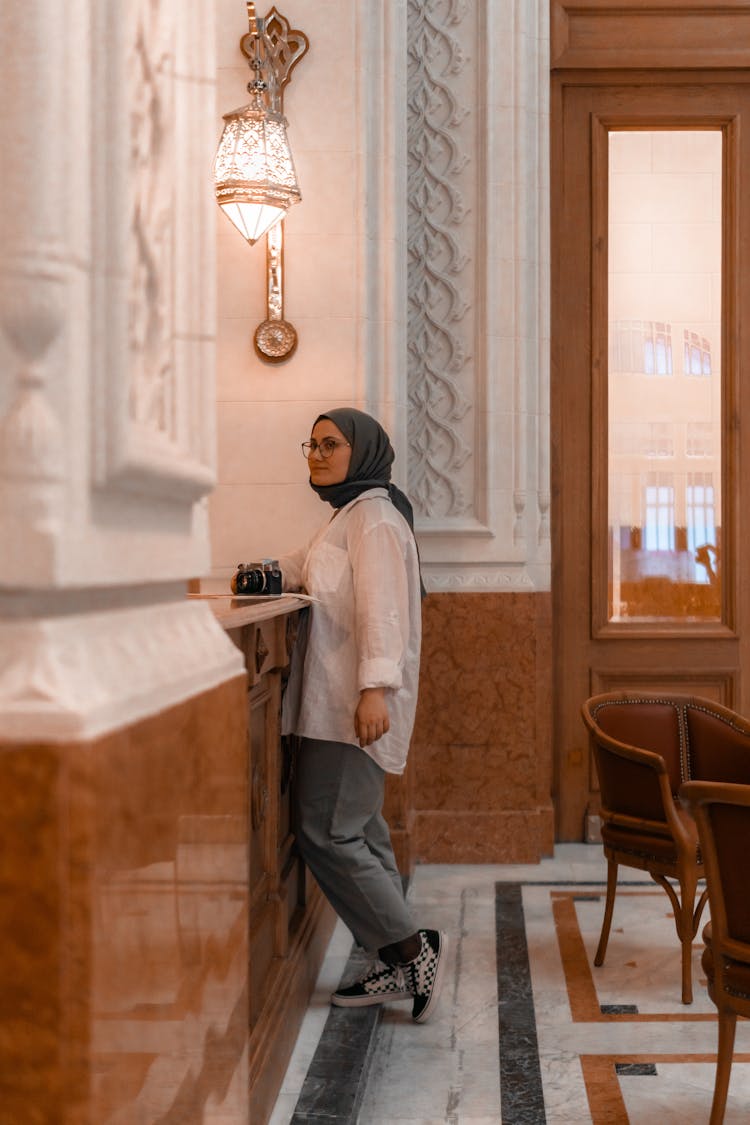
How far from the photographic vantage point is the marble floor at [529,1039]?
2.94 metres

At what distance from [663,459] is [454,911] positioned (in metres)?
2.31

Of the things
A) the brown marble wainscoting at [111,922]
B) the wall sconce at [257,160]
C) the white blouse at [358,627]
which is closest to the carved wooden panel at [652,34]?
the wall sconce at [257,160]

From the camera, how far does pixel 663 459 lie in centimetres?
574

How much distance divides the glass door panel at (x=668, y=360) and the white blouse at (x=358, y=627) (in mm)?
2447

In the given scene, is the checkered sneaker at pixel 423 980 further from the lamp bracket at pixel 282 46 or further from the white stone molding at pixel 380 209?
the lamp bracket at pixel 282 46

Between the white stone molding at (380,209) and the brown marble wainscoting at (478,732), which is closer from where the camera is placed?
the white stone molding at (380,209)

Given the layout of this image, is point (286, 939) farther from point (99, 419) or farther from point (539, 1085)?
point (99, 419)

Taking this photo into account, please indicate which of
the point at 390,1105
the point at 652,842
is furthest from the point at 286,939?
the point at 652,842

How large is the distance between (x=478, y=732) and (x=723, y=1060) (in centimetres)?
274

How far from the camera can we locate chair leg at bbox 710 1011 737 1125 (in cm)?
263

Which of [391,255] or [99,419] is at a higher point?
[391,255]

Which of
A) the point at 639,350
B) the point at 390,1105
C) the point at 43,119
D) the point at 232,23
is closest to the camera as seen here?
the point at 43,119

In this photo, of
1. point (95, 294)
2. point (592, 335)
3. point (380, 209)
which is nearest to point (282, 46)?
point (380, 209)

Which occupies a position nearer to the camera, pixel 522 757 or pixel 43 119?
pixel 43 119
